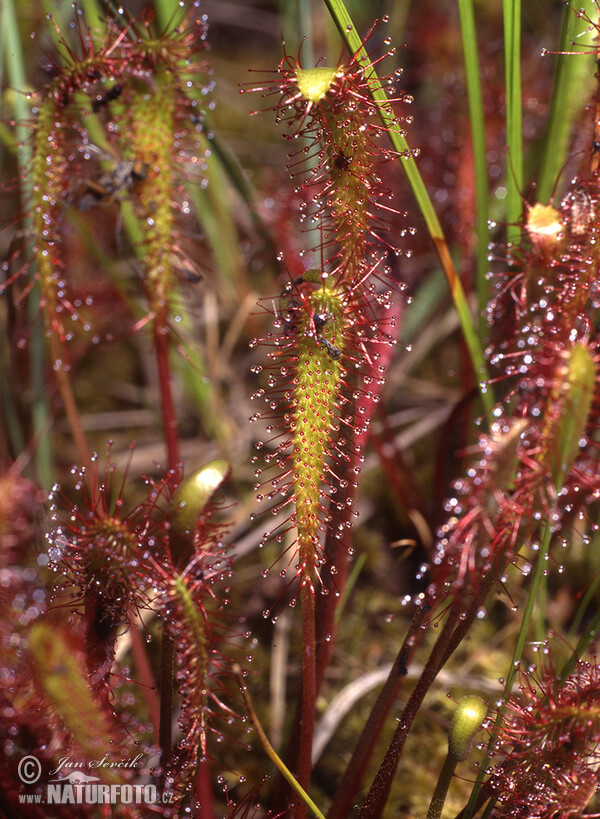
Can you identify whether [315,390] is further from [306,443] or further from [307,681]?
[307,681]

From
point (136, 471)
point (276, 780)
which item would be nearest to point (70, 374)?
point (136, 471)

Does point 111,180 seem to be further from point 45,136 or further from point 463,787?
point 463,787

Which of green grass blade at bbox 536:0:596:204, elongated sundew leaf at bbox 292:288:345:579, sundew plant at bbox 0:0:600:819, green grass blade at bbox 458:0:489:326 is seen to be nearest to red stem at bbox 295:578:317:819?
sundew plant at bbox 0:0:600:819

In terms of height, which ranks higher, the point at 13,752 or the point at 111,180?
the point at 111,180

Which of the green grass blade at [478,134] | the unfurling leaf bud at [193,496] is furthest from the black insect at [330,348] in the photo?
the green grass blade at [478,134]

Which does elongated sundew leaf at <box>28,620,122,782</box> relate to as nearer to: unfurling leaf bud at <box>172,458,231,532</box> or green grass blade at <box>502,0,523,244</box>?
unfurling leaf bud at <box>172,458,231,532</box>

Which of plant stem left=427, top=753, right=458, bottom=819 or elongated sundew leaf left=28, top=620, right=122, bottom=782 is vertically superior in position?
elongated sundew leaf left=28, top=620, right=122, bottom=782

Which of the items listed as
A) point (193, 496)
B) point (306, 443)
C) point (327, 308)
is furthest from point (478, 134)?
point (193, 496)
